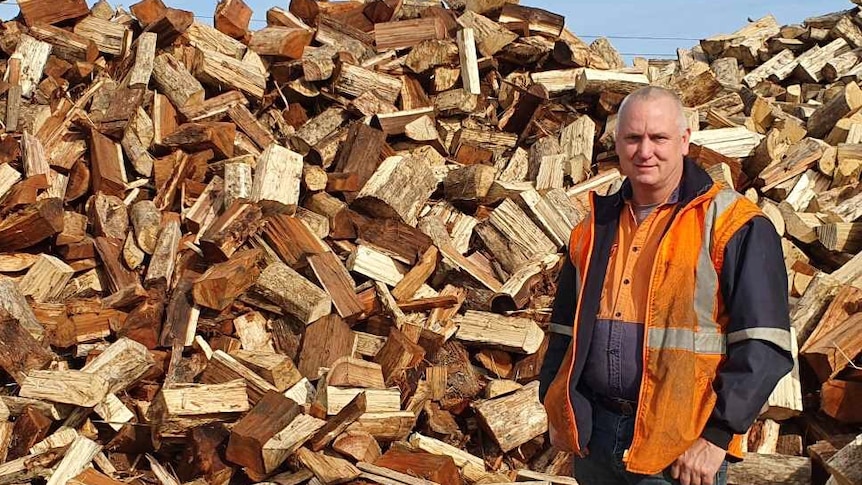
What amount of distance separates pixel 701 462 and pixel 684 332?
Answer: 34cm

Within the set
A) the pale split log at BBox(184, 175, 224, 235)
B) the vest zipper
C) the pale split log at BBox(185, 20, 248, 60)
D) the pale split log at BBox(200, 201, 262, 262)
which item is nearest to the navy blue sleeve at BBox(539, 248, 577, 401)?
the vest zipper

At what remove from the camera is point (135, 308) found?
507cm

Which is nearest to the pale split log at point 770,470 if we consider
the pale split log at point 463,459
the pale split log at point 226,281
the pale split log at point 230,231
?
the pale split log at point 463,459

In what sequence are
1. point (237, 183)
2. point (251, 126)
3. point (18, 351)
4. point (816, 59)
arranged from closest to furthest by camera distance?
1. point (18, 351)
2. point (237, 183)
3. point (251, 126)
4. point (816, 59)

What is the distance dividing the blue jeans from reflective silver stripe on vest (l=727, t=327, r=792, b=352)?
1.34 ft

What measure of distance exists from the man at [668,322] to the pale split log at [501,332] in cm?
225

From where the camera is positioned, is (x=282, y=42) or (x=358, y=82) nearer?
(x=358, y=82)

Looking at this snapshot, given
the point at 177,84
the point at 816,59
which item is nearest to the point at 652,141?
the point at 177,84

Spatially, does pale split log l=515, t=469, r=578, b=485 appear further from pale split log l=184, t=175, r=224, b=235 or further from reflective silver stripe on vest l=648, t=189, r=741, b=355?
pale split log l=184, t=175, r=224, b=235

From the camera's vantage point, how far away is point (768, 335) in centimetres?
228

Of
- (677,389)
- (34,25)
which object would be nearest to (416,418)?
(677,389)

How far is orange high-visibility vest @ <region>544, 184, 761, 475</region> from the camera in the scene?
237 centimetres

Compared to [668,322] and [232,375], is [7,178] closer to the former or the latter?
[232,375]

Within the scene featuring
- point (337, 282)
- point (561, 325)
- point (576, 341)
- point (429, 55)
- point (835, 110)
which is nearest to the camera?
point (576, 341)
